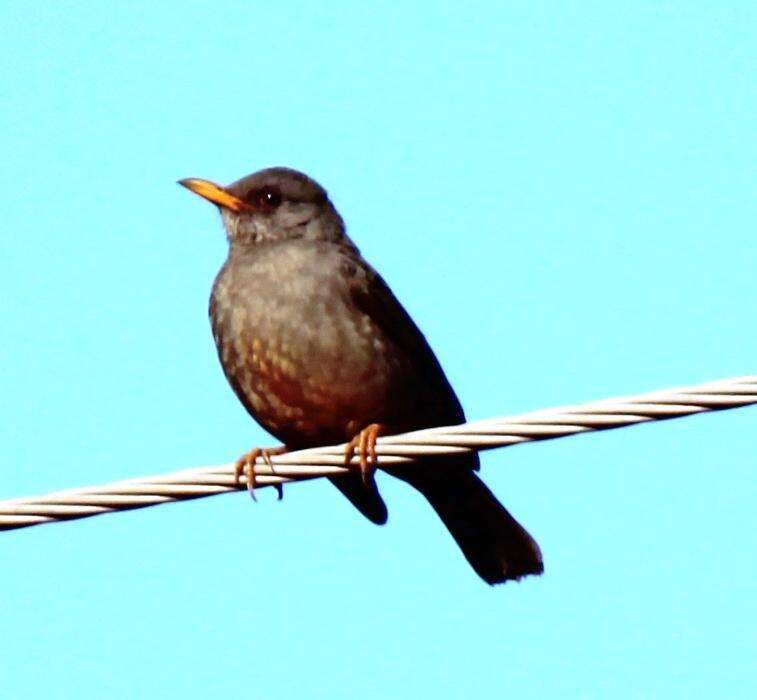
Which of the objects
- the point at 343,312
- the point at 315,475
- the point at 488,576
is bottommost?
the point at 488,576

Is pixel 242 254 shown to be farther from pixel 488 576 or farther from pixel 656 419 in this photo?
pixel 656 419

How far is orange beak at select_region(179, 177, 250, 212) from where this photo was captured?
824cm

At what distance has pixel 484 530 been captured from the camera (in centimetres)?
776

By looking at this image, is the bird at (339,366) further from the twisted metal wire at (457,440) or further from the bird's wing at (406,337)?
the twisted metal wire at (457,440)

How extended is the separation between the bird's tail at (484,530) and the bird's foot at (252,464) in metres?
0.82

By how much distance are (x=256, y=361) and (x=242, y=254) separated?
2.43ft

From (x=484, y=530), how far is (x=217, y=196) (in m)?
2.15

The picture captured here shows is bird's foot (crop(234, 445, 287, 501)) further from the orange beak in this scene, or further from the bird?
the orange beak

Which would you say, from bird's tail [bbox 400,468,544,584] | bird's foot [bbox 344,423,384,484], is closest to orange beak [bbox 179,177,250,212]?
bird's tail [bbox 400,468,544,584]

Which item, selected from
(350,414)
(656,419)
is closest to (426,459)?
(656,419)

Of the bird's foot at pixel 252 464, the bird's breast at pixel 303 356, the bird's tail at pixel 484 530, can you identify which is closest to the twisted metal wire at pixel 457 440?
the bird's foot at pixel 252 464

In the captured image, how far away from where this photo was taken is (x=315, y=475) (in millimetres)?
5516

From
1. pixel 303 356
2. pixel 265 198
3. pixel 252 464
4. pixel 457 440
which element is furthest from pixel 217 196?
pixel 457 440

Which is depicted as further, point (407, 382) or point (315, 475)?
point (407, 382)
